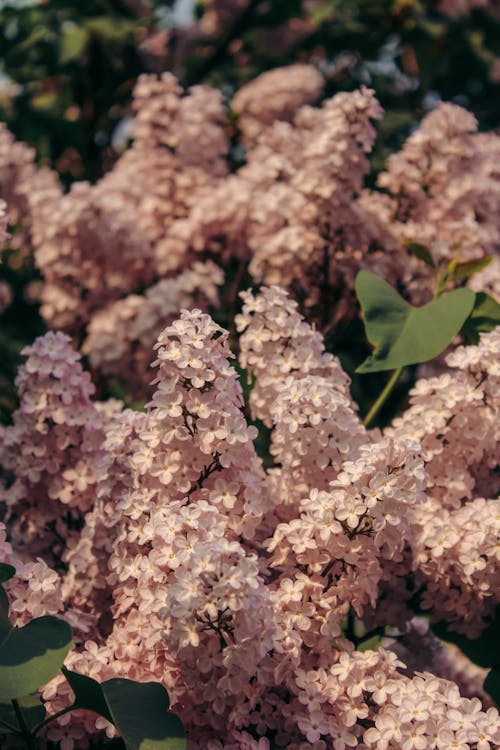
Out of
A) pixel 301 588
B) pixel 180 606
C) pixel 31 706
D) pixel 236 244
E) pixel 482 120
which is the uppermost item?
pixel 180 606

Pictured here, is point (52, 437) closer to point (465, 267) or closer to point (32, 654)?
point (32, 654)

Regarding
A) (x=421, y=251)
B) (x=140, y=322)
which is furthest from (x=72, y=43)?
(x=421, y=251)

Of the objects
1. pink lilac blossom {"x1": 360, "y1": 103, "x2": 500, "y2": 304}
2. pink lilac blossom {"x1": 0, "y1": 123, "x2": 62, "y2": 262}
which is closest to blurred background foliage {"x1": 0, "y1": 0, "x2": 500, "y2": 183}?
pink lilac blossom {"x1": 0, "y1": 123, "x2": 62, "y2": 262}

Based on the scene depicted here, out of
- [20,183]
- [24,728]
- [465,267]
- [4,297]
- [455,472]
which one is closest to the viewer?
[24,728]

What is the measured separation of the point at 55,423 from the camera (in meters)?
2.26

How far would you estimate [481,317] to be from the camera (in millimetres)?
2502

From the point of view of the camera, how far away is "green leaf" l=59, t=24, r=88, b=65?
4254 millimetres

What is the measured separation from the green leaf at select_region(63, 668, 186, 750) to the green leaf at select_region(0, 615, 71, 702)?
6 centimetres

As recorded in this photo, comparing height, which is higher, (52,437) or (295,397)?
(295,397)

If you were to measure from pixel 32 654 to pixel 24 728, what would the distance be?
0.17 metres

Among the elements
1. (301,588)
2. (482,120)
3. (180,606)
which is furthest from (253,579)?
(482,120)

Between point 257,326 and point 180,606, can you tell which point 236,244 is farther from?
point 180,606

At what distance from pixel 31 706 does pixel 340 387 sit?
0.85 metres

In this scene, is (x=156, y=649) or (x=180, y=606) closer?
(x=180, y=606)
